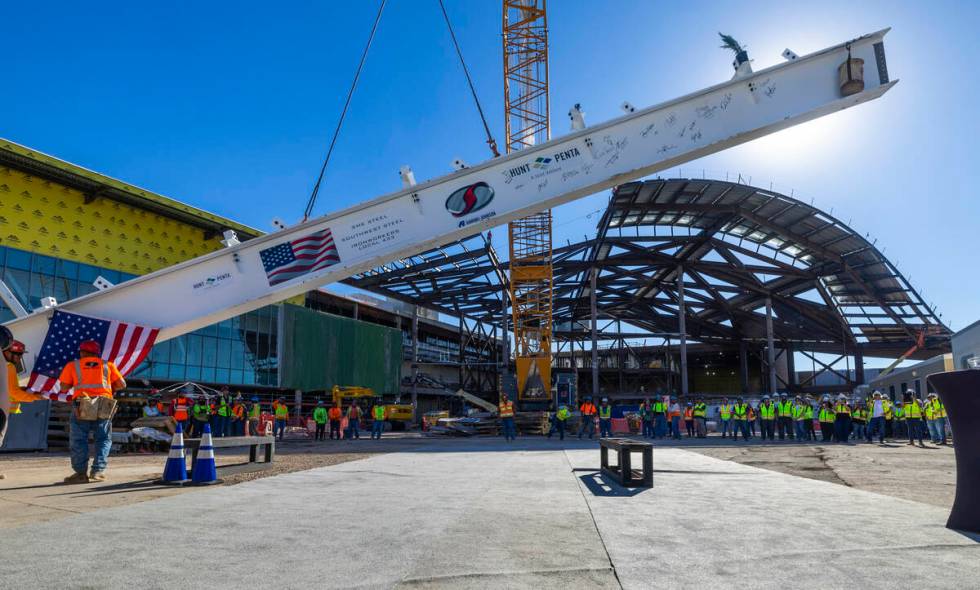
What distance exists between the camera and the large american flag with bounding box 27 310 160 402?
858cm

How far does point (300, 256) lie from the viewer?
982 centimetres

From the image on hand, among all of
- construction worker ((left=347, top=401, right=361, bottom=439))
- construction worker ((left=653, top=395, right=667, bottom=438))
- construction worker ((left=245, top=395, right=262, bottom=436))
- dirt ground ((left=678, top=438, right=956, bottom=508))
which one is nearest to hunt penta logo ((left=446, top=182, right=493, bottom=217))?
dirt ground ((left=678, top=438, right=956, bottom=508))

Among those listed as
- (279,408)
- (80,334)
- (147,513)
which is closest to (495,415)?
(279,408)

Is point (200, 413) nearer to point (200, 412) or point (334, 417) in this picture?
point (200, 412)

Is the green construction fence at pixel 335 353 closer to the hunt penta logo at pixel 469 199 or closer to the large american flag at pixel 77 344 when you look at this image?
the large american flag at pixel 77 344

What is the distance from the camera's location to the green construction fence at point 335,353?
4128 centimetres

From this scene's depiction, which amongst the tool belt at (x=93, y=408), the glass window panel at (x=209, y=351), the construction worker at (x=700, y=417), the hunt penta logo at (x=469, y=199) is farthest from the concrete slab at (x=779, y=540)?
the glass window panel at (x=209, y=351)

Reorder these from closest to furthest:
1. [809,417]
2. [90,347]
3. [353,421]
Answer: [90,347] → [809,417] → [353,421]

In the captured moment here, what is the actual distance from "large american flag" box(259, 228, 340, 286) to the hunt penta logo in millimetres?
1896

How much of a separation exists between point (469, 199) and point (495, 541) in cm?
645

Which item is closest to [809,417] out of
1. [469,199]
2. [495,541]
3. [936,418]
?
[936,418]

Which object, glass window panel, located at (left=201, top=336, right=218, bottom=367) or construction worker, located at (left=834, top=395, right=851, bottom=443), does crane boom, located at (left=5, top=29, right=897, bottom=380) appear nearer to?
construction worker, located at (left=834, top=395, right=851, bottom=443)

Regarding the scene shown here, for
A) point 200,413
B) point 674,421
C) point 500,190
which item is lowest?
point 674,421

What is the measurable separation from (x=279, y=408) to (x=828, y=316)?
41.3m
